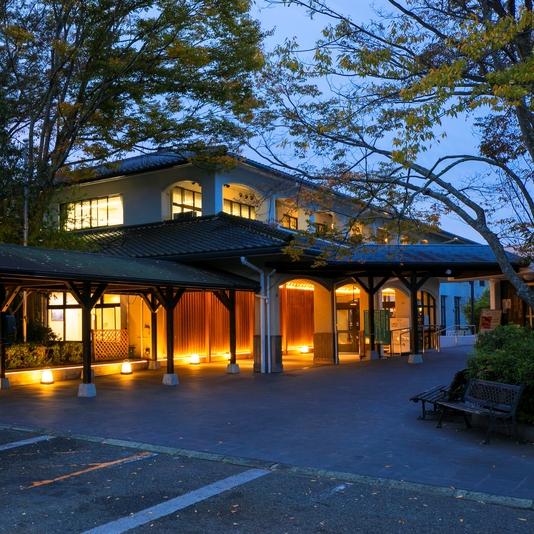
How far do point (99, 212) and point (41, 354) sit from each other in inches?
368

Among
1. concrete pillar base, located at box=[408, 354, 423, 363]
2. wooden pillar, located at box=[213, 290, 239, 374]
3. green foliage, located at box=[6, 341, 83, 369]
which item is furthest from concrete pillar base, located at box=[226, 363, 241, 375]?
concrete pillar base, located at box=[408, 354, 423, 363]

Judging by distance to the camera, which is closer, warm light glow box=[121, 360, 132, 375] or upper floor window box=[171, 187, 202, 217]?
warm light glow box=[121, 360, 132, 375]

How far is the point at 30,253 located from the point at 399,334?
1532 cm

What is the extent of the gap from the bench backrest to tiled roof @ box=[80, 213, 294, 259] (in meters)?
8.71

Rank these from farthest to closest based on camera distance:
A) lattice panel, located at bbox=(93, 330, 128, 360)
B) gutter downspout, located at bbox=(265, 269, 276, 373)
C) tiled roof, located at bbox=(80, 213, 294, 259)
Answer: lattice panel, located at bbox=(93, 330, 128, 360) < gutter downspout, located at bbox=(265, 269, 276, 373) < tiled roof, located at bbox=(80, 213, 294, 259)

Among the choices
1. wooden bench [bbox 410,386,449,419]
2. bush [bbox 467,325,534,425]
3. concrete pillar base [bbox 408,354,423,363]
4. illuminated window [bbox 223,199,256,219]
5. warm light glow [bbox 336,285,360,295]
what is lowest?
concrete pillar base [bbox 408,354,423,363]

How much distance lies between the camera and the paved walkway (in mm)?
7738

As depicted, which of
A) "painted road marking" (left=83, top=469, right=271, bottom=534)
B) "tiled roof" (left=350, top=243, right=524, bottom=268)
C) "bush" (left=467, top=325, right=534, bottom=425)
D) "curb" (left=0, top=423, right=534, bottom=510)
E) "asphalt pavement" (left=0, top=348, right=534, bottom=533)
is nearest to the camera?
"painted road marking" (left=83, top=469, right=271, bottom=534)

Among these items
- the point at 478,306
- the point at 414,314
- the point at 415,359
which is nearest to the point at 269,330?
the point at 415,359

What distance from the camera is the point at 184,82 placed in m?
20.1

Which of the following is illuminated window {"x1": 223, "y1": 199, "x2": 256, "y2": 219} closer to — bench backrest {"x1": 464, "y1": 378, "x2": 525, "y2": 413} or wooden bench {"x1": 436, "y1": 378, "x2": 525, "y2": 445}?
wooden bench {"x1": 436, "y1": 378, "x2": 525, "y2": 445}

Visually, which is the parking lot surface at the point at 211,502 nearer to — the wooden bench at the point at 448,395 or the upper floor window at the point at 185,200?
the wooden bench at the point at 448,395

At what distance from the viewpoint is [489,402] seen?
30.5ft

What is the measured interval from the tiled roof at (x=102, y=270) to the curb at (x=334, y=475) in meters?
4.27
